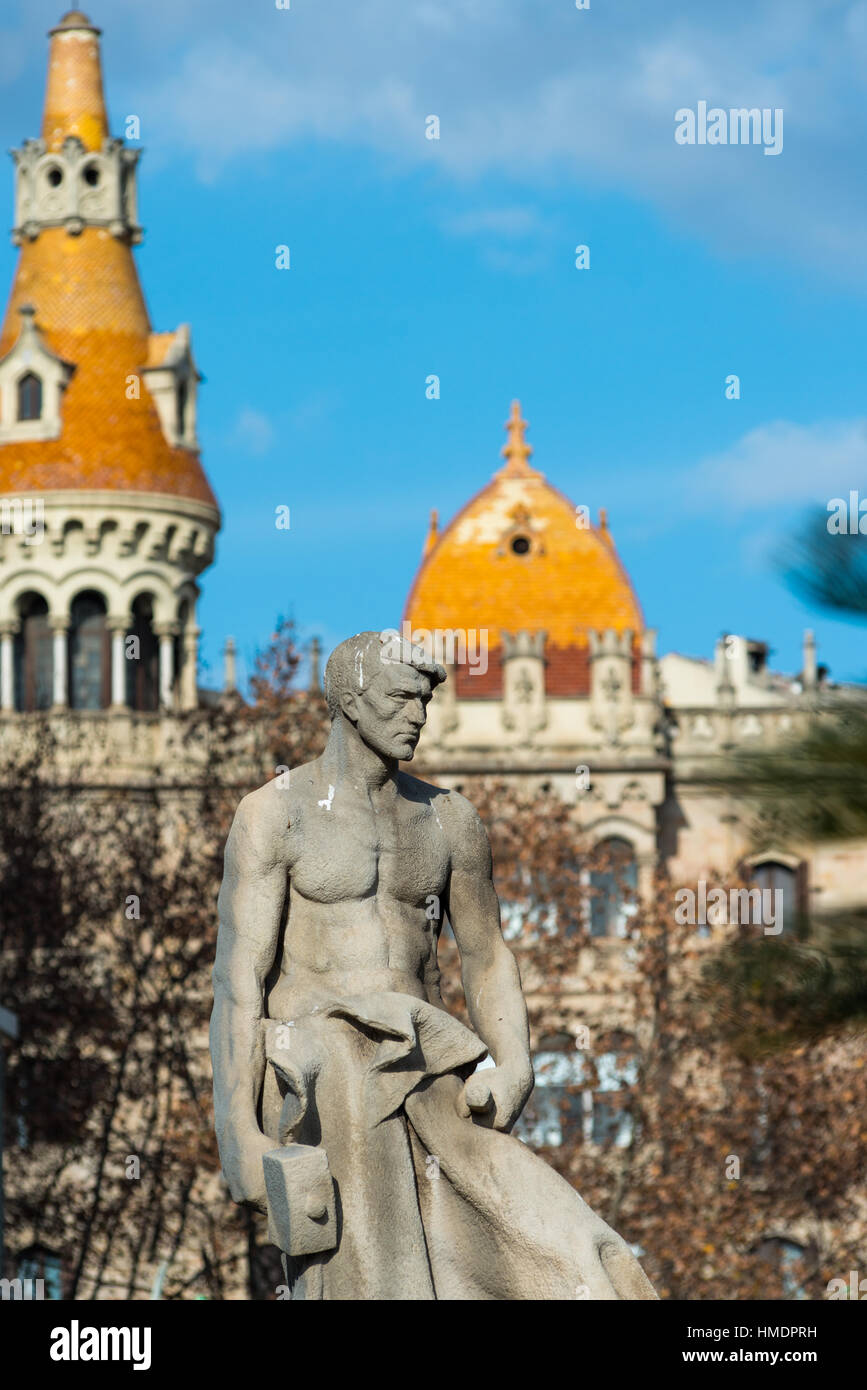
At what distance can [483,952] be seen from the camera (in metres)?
9.22

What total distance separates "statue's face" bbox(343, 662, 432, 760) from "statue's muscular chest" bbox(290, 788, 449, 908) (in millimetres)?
243

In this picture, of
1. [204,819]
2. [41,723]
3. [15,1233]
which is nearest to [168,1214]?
[15,1233]

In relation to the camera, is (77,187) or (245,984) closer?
(245,984)

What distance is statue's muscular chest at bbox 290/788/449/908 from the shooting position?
29.2 feet

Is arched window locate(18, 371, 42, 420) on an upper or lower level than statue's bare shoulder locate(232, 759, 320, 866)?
upper

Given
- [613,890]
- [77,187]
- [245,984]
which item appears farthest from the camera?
[77,187]

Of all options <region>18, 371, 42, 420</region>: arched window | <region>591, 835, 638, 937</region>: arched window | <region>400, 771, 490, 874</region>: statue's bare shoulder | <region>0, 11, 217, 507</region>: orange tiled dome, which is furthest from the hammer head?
<region>18, 371, 42, 420</region>: arched window

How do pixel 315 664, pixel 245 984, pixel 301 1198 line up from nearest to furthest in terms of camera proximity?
pixel 301 1198
pixel 245 984
pixel 315 664

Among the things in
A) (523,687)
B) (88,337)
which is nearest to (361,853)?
(523,687)

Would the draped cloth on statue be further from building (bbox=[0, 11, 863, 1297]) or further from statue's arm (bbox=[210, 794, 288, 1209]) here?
building (bbox=[0, 11, 863, 1297])

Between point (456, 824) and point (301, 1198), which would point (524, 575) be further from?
point (301, 1198)

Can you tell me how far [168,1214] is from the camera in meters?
34.4

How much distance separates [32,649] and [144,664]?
235cm
